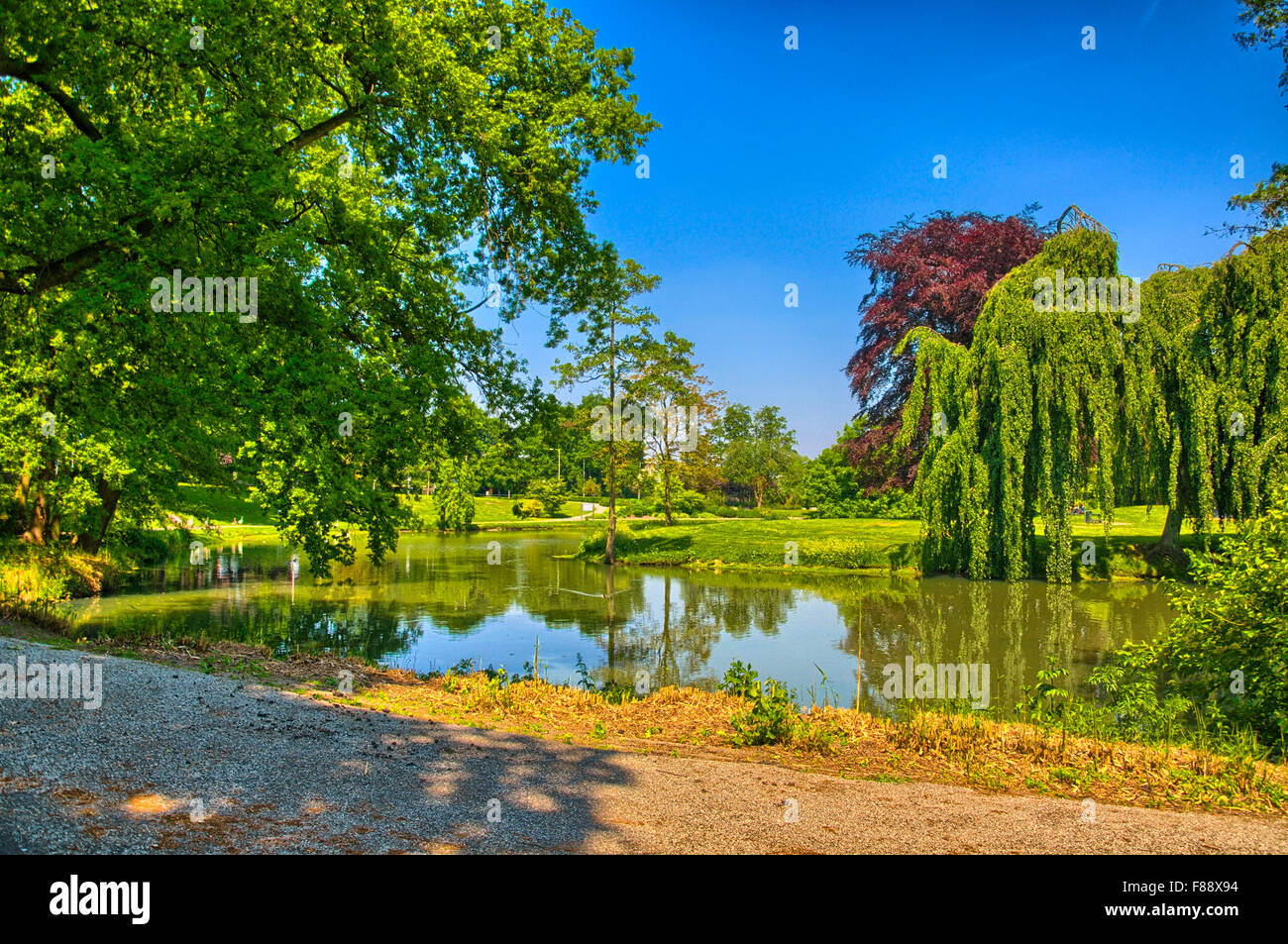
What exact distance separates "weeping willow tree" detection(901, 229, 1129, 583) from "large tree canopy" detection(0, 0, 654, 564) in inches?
574

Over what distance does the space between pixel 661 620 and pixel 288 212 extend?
514 inches

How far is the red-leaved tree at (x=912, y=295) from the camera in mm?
32500

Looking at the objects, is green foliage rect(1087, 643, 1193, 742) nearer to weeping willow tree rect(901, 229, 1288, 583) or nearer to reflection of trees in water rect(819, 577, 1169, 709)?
reflection of trees in water rect(819, 577, 1169, 709)

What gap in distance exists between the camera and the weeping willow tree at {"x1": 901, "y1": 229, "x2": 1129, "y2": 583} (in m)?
20.5

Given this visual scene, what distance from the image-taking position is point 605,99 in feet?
40.3

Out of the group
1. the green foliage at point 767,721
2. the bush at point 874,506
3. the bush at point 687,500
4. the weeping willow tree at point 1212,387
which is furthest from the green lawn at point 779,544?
the green foliage at point 767,721

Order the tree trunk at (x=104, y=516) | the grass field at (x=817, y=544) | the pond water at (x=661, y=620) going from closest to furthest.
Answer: the pond water at (x=661, y=620), the tree trunk at (x=104, y=516), the grass field at (x=817, y=544)

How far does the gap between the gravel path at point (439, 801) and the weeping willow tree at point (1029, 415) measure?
55.8 feet

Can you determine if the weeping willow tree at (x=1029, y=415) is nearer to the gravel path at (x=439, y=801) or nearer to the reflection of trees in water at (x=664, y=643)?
the reflection of trees in water at (x=664, y=643)

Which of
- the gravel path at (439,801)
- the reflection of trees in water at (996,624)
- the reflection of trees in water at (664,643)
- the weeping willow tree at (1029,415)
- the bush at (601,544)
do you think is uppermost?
the weeping willow tree at (1029,415)

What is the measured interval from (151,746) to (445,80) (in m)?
9.68

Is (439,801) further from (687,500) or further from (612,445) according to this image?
(687,500)

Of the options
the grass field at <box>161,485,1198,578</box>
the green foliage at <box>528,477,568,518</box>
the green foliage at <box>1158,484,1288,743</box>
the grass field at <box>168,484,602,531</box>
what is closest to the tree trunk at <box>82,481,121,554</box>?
the grass field at <box>168,484,602,531</box>

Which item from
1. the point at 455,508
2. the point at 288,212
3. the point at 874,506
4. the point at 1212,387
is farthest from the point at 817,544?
the point at 455,508
